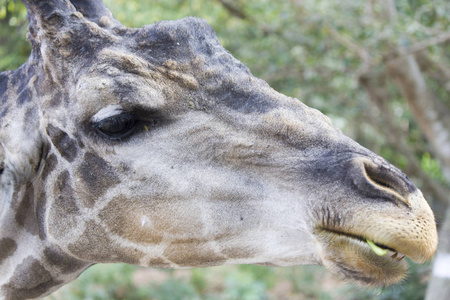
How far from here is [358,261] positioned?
164 centimetres

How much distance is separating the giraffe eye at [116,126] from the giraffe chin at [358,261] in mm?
880

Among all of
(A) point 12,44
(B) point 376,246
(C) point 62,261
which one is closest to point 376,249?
(B) point 376,246

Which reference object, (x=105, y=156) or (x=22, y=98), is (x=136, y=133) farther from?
(x=22, y=98)

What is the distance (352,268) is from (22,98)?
1647mm

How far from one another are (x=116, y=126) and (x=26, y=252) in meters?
0.79

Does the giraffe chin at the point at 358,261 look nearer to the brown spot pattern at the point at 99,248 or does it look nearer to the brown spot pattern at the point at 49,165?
the brown spot pattern at the point at 99,248

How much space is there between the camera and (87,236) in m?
1.94

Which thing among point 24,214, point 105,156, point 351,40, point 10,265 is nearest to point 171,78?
point 105,156

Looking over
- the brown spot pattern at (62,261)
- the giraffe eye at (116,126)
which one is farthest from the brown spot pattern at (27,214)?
the giraffe eye at (116,126)

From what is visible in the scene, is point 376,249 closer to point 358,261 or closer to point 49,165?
point 358,261

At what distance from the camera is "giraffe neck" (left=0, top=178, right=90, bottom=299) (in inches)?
81.2

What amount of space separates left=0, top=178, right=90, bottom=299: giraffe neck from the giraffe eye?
0.47m

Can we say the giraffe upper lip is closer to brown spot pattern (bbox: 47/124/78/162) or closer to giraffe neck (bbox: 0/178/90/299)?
brown spot pattern (bbox: 47/124/78/162)

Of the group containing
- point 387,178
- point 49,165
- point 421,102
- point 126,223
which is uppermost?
point 421,102
